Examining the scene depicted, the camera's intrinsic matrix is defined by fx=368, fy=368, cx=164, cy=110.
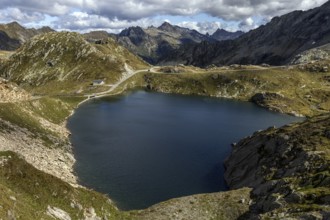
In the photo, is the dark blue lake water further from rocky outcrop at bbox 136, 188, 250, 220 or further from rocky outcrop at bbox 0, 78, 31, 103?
rocky outcrop at bbox 0, 78, 31, 103

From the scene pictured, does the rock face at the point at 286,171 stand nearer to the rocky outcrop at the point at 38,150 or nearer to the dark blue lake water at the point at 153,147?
the dark blue lake water at the point at 153,147

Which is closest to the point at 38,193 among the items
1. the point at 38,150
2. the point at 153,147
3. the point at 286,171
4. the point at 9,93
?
the point at 286,171

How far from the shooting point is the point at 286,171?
2867 inches

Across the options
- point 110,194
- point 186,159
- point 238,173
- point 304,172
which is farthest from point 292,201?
point 186,159

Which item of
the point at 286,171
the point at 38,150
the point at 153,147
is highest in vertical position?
the point at 286,171

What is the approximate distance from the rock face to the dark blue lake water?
26.2 feet

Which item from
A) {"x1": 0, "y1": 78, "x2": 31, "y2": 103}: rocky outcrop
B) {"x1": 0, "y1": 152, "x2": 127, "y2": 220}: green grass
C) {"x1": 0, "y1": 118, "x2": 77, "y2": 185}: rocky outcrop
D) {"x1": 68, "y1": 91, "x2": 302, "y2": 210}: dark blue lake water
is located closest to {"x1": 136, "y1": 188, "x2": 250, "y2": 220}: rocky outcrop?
{"x1": 0, "y1": 152, "x2": 127, "y2": 220}: green grass

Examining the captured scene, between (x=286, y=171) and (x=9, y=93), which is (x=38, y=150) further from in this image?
(x=286, y=171)

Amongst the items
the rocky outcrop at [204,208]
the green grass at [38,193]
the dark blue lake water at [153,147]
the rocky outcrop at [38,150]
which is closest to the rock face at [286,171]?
the rocky outcrop at [204,208]

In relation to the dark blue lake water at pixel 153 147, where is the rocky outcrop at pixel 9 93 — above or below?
above

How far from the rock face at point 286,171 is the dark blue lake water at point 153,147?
7974mm

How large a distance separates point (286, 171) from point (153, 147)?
166 ft

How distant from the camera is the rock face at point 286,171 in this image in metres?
53.4

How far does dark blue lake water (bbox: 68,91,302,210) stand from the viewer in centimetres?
8457
